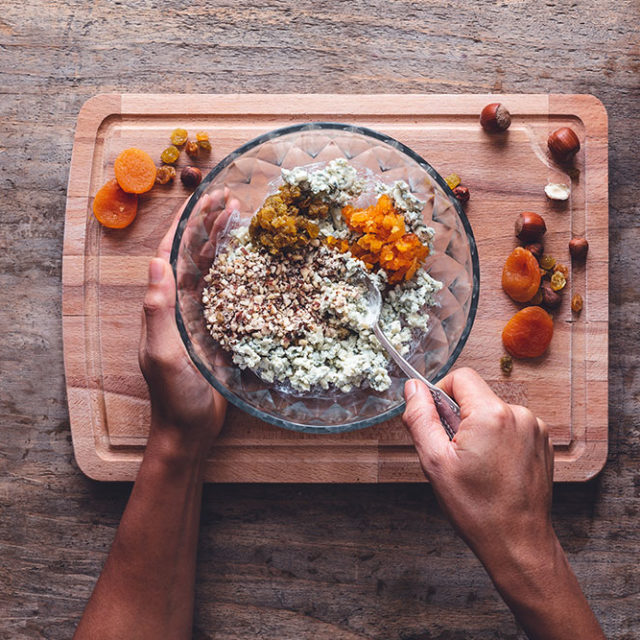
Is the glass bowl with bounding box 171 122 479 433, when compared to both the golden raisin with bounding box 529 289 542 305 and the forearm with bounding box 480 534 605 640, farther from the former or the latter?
the forearm with bounding box 480 534 605 640

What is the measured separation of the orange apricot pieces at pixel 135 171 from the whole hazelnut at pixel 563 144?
3.59 ft

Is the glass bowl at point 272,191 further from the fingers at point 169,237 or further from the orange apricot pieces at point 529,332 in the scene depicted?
the orange apricot pieces at point 529,332

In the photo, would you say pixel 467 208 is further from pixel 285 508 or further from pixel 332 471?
pixel 285 508

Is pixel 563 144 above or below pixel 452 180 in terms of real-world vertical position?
above

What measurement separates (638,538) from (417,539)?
0.66 m

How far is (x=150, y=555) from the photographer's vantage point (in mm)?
1677

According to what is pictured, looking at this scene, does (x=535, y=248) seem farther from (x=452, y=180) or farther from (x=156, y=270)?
(x=156, y=270)

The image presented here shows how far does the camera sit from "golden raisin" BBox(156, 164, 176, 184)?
1.67m

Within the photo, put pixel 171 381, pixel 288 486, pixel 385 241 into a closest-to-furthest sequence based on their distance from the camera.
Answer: pixel 385 241 → pixel 171 381 → pixel 288 486

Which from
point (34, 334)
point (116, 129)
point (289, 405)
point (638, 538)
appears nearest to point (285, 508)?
point (289, 405)

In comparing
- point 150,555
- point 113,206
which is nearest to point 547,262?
point 113,206

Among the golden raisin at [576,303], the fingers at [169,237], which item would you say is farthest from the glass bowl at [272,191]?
the golden raisin at [576,303]

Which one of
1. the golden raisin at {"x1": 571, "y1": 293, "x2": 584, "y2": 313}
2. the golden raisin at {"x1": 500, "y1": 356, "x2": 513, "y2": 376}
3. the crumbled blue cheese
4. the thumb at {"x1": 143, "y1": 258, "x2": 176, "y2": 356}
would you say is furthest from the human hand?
the golden raisin at {"x1": 571, "y1": 293, "x2": 584, "y2": 313}

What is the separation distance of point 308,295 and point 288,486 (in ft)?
2.03
